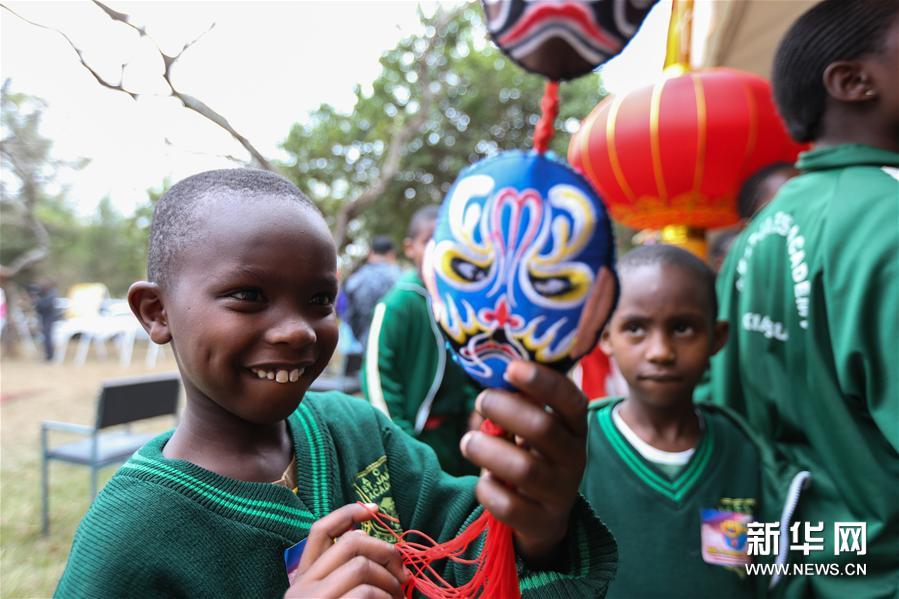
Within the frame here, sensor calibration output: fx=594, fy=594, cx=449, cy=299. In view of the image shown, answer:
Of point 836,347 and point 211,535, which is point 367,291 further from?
point 211,535

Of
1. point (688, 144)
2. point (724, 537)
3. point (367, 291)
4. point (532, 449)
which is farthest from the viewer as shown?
point (367, 291)

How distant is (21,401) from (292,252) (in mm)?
8214

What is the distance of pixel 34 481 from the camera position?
4.33m

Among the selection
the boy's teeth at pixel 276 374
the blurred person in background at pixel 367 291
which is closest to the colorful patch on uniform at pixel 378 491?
the boy's teeth at pixel 276 374

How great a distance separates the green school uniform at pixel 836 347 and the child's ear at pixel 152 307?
1.30 metres

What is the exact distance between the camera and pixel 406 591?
2.74ft

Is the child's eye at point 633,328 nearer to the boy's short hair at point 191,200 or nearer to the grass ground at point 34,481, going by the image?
the boy's short hair at point 191,200

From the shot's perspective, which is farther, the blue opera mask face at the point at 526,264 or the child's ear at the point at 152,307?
the child's ear at the point at 152,307

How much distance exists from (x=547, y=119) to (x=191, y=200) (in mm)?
573

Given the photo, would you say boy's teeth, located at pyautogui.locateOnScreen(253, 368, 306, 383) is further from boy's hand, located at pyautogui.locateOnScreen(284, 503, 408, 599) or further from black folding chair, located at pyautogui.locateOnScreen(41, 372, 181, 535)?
black folding chair, located at pyautogui.locateOnScreen(41, 372, 181, 535)

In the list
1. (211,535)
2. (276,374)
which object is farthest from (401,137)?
(211,535)

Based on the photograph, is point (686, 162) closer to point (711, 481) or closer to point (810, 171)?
point (810, 171)

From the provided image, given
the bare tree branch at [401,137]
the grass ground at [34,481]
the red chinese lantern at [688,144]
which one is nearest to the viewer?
the red chinese lantern at [688,144]

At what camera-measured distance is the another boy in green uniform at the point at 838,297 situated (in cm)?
121
